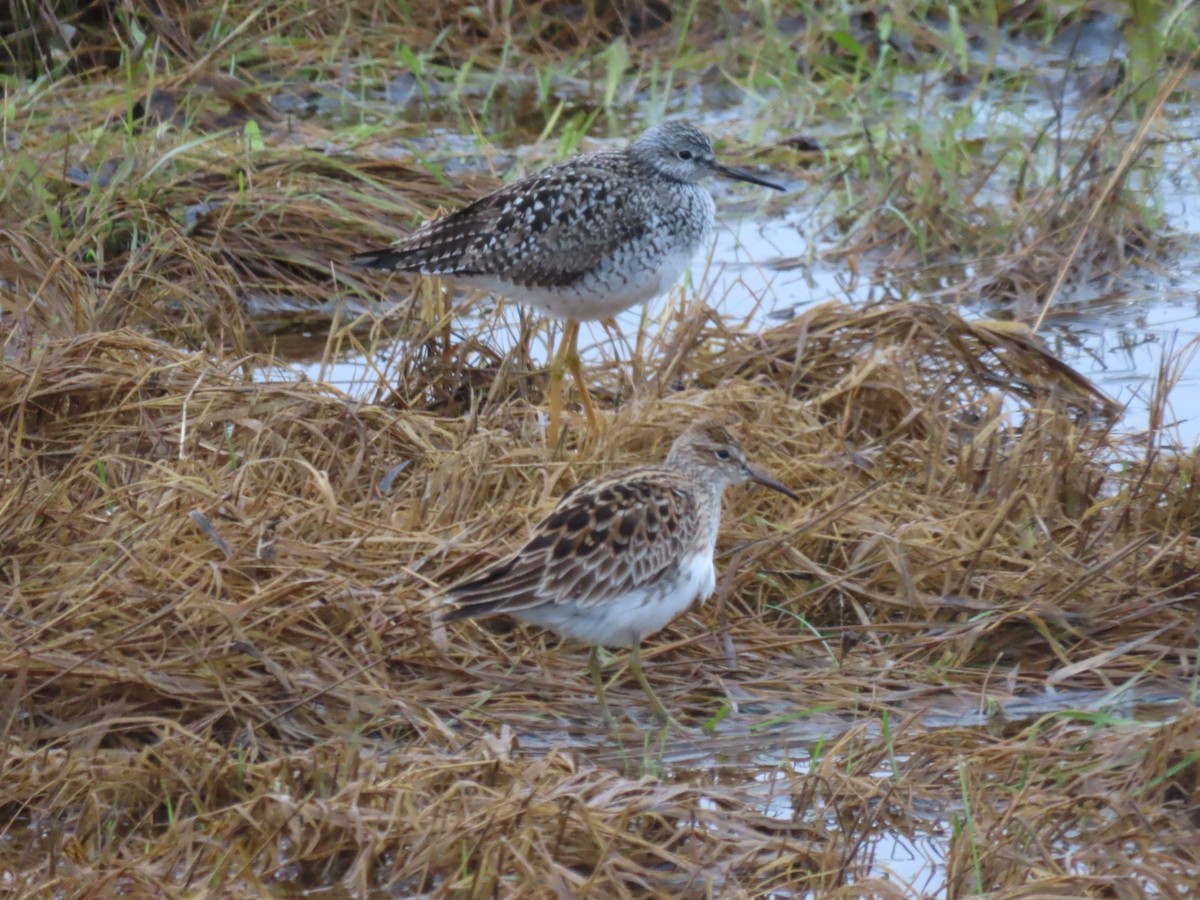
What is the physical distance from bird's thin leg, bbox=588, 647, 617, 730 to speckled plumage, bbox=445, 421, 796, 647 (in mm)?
50

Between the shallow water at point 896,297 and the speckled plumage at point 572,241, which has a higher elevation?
the speckled plumage at point 572,241

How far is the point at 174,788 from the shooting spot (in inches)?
191

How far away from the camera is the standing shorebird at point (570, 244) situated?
290 inches

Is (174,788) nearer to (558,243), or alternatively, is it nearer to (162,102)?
(558,243)

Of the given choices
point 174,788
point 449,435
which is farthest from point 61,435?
point 174,788

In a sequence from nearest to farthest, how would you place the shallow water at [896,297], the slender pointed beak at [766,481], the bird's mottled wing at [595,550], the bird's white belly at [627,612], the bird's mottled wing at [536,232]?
the shallow water at [896,297]
the bird's mottled wing at [595,550]
the bird's white belly at [627,612]
the slender pointed beak at [766,481]
the bird's mottled wing at [536,232]

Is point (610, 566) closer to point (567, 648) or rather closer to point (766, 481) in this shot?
point (567, 648)

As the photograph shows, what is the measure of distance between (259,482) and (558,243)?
60.9 inches

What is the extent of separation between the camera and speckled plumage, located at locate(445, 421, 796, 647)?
17.5ft

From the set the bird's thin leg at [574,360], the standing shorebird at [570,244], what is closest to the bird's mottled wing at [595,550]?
the bird's thin leg at [574,360]

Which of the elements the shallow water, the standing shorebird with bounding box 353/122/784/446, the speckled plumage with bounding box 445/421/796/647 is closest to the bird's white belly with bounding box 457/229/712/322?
the standing shorebird with bounding box 353/122/784/446

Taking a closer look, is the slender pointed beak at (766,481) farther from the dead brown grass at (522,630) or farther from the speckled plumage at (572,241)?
the speckled plumage at (572,241)

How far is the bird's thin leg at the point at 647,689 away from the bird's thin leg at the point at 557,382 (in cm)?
159

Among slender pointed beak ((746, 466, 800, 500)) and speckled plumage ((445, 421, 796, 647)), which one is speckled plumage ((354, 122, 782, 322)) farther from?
speckled plumage ((445, 421, 796, 647))
